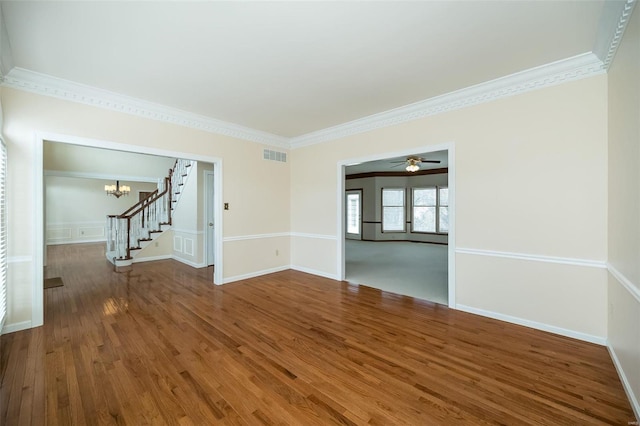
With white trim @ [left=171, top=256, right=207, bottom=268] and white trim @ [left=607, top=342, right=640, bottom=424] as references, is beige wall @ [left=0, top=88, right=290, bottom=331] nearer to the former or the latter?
white trim @ [left=171, top=256, right=207, bottom=268]

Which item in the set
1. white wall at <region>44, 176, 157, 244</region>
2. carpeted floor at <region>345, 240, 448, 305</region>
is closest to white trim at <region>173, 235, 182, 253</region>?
carpeted floor at <region>345, 240, 448, 305</region>

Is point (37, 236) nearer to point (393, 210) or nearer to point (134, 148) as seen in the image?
point (134, 148)

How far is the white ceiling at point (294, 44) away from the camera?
1996 mm

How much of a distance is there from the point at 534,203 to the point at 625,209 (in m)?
0.91

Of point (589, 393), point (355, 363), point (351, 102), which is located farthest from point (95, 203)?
point (589, 393)

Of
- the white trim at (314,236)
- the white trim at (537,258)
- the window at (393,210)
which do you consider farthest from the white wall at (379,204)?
the white trim at (537,258)

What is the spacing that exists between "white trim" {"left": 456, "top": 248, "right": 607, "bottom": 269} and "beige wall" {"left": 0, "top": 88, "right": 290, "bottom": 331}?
3.59 m

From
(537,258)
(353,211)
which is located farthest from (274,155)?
(353,211)

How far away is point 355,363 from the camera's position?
7.47ft

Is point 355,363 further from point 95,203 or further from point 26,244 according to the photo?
point 95,203

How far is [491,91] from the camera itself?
10.4 ft

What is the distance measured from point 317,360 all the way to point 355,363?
0.34 meters

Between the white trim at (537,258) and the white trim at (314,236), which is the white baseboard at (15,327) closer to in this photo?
the white trim at (314,236)

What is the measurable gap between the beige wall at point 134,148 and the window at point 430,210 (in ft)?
22.5
